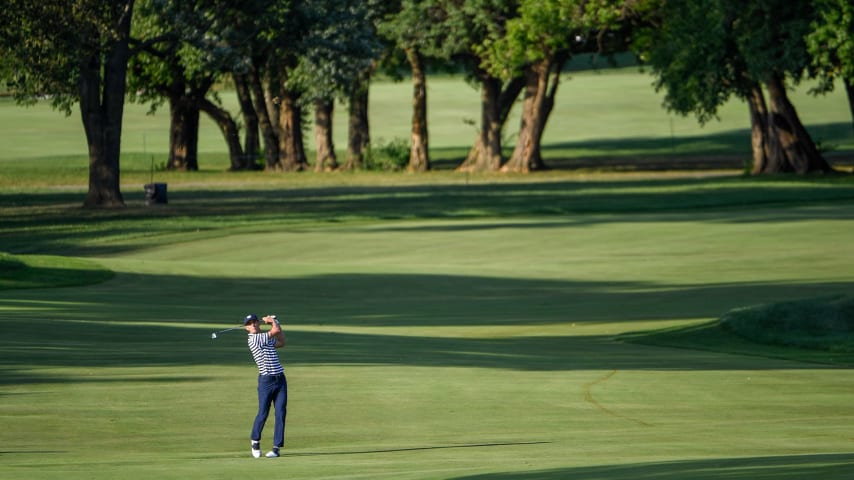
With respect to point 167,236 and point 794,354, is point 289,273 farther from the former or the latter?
point 794,354

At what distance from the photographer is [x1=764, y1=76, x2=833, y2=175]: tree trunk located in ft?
224

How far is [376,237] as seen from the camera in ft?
145

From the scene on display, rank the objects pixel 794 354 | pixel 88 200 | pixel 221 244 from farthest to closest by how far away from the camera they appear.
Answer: pixel 88 200
pixel 221 244
pixel 794 354

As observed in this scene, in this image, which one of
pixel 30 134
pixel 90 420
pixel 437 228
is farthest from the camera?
pixel 30 134

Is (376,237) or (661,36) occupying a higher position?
(661,36)

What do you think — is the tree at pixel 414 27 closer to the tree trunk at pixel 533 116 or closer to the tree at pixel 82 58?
the tree trunk at pixel 533 116

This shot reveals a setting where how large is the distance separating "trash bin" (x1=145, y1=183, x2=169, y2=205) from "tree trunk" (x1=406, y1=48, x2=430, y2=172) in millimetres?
25423

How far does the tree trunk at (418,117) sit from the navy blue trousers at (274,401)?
211 ft

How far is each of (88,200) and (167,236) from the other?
33.2ft

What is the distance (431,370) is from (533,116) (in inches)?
2280

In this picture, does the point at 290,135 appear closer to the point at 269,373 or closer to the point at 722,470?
the point at 269,373

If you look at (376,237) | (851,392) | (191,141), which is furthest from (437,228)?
(191,141)

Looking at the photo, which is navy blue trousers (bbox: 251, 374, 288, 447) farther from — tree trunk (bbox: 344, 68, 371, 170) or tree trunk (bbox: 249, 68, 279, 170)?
tree trunk (bbox: 344, 68, 371, 170)

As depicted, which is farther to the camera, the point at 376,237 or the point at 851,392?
the point at 376,237
